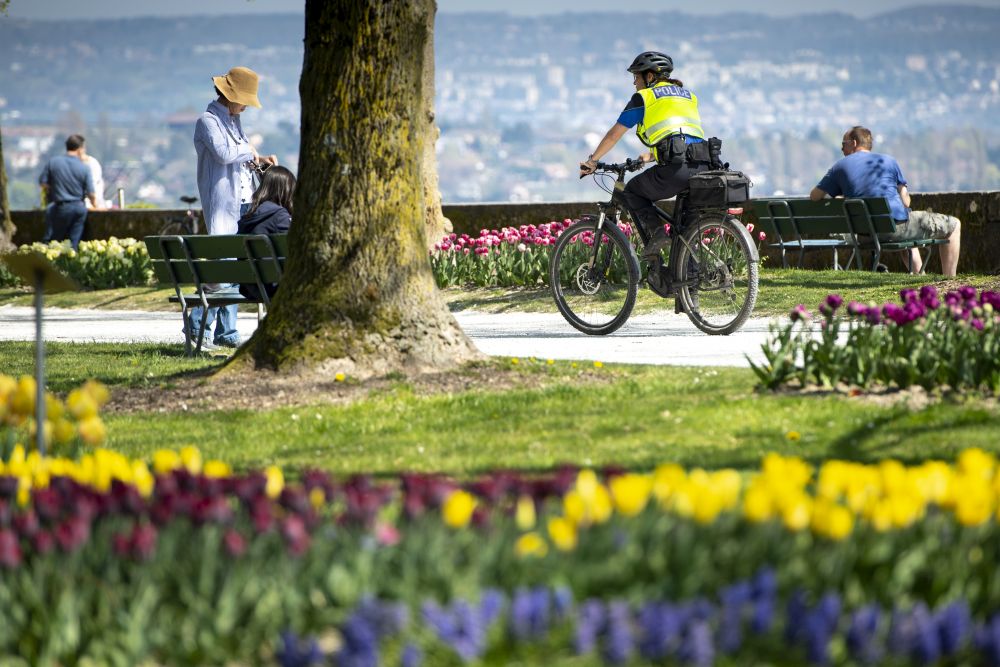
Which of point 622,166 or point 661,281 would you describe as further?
point 661,281

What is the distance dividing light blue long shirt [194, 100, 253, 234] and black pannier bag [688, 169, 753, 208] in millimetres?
3300

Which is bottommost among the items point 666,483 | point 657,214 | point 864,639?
point 864,639

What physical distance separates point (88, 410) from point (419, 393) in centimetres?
258

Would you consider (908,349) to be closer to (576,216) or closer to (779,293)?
(779,293)

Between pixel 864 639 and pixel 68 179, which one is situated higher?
pixel 68 179

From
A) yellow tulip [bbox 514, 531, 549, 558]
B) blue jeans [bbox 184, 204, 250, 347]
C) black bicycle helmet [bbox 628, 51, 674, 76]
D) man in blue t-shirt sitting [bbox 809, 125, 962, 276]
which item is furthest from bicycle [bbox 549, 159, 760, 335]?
yellow tulip [bbox 514, 531, 549, 558]

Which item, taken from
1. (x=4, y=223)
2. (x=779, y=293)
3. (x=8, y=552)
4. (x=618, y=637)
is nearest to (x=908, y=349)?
(x=618, y=637)

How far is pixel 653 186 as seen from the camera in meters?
10.2

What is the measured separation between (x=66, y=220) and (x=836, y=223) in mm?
10894

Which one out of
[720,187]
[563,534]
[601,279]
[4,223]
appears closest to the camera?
[563,534]

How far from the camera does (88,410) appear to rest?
5270 millimetres

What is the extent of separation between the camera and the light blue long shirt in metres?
10.7

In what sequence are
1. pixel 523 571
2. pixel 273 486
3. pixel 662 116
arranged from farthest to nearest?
1. pixel 662 116
2. pixel 273 486
3. pixel 523 571

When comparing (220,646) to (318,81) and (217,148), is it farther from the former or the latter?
(217,148)
